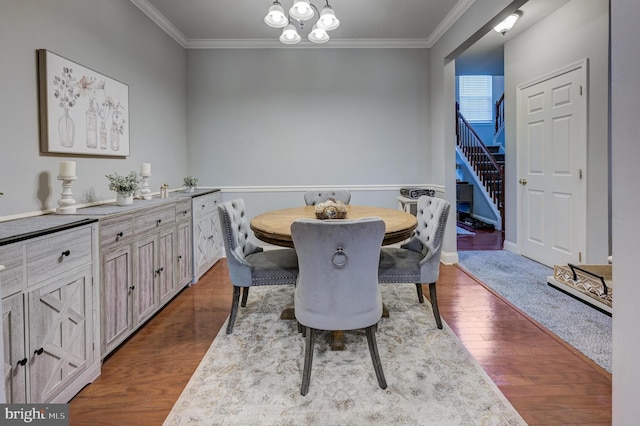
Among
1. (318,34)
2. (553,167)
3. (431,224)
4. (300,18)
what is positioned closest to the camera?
(300,18)

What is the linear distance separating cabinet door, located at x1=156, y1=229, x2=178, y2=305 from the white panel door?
12.6ft

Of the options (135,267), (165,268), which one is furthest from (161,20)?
(135,267)

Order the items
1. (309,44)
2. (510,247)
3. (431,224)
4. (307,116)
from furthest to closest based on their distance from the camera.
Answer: (510,247), (307,116), (309,44), (431,224)

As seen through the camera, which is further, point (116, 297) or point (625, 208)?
point (116, 297)

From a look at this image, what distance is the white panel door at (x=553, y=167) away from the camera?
3512 millimetres

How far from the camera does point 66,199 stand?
6.93 ft

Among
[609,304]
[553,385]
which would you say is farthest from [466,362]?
Answer: [609,304]

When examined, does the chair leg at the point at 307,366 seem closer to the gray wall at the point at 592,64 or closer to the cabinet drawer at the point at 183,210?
the cabinet drawer at the point at 183,210

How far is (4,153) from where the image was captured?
1.86 meters

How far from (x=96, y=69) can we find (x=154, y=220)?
3.91ft

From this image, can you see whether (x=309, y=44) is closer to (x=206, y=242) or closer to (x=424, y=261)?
(x=206, y=242)

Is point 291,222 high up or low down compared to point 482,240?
up

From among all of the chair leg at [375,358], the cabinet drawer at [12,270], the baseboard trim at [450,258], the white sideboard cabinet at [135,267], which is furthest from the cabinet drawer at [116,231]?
the baseboard trim at [450,258]

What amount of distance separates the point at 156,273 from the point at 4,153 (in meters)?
1.20
